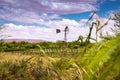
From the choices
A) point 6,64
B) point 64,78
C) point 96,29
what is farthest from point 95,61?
point 6,64

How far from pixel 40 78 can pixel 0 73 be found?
3.36ft

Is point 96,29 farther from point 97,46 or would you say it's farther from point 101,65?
point 101,65

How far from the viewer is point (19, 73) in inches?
244

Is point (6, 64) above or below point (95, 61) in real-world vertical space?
below

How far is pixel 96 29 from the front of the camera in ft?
8.77

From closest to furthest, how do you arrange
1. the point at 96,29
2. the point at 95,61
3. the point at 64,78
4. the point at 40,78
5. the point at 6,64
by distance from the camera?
the point at 95,61, the point at 96,29, the point at 64,78, the point at 40,78, the point at 6,64

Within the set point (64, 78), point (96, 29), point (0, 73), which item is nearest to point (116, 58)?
point (96, 29)

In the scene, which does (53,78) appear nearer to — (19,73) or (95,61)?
(19,73)

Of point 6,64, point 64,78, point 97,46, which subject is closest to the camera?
point 97,46

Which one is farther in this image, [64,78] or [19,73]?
[19,73]

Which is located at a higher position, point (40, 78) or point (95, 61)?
point (95, 61)

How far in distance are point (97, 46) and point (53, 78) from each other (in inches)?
171

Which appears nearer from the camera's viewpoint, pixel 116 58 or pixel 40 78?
pixel 116 58

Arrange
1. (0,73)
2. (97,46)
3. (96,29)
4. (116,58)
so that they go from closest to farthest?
1. (116,58)
2. (97,46)
3. (96,29)
4. (0,73)
